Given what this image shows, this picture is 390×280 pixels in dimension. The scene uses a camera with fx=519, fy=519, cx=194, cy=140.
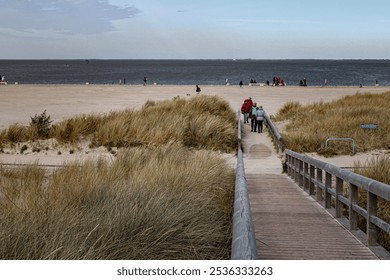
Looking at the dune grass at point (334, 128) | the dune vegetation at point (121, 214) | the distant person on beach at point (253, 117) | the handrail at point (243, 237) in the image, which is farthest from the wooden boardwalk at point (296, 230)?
the distant person on beach at point (253, 117)

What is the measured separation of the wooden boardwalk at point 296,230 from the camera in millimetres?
5211

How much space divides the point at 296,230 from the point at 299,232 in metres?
0.11

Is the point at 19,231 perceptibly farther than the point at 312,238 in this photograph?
No

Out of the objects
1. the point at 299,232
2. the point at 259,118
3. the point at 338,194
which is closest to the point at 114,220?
the point at 299,232

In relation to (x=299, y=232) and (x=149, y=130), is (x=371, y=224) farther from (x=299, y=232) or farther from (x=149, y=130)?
(x=149, y=130)

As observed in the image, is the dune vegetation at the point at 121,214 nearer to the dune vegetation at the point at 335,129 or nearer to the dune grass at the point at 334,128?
the dune vegetation at the point at 335,129

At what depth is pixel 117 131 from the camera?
18.9 metres

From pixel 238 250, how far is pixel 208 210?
10.3 feet

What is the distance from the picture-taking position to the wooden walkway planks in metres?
5.20

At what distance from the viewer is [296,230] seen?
20.5 ft

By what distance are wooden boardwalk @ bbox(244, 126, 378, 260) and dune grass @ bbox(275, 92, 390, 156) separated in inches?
347
